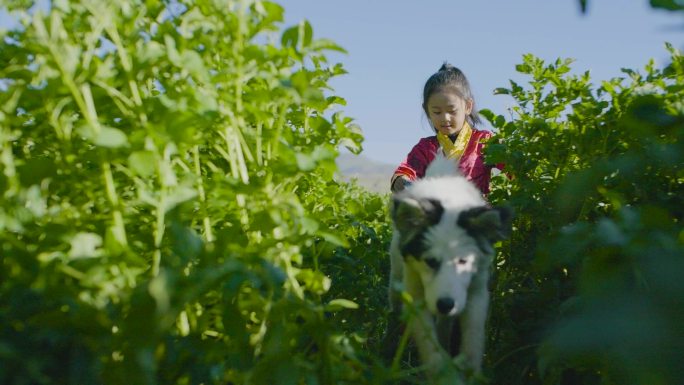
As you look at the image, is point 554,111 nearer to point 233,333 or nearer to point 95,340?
point 233,333

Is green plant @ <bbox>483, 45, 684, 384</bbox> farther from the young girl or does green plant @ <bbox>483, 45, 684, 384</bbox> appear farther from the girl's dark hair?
the girl's dark hair

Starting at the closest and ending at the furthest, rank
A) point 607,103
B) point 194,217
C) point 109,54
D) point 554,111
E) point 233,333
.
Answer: point 233,333 → point 109,54 → point 194,217 → point 607,103 → point 554,111

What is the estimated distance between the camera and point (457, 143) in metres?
4.55

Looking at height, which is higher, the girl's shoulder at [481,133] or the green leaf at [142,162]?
the girl's shoulder at [481,133]

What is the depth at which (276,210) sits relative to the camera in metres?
1.60

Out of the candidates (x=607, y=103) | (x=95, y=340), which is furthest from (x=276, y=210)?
(x=607, y=103)

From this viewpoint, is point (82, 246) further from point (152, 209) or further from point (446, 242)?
point (446, 242)

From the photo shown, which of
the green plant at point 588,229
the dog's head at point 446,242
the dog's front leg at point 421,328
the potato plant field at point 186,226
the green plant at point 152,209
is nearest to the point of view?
the green plant at point 588,229

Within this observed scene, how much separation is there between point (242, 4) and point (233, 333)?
0.91 m

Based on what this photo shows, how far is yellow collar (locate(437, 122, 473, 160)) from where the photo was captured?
4.51 meters

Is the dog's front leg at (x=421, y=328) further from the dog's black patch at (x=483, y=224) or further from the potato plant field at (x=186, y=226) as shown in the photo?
the potato plant field at (x=186, y=226)

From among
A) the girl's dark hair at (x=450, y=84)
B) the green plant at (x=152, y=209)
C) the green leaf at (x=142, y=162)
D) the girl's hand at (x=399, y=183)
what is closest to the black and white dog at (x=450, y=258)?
the green plant at (x=152, y=209)

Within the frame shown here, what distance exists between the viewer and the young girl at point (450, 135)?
177 inches

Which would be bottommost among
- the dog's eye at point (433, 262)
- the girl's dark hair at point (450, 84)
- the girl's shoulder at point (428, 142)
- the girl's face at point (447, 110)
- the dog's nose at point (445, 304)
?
the dog's nose at point (445, 304)
